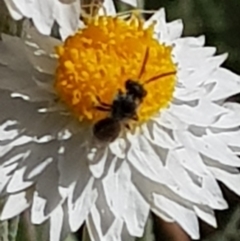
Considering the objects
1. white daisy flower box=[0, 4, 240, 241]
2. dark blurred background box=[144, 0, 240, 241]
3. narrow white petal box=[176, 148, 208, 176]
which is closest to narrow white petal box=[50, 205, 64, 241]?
white daisy flower box=[0, 4, 240, 241]

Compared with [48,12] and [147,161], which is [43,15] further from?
[147,161]

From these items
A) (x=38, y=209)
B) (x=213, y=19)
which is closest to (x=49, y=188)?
(x=38, y=209)

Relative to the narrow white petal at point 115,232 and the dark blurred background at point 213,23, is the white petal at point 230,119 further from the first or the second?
the dark blurred background at point 213,23

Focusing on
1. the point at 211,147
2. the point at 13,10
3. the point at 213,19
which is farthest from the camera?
the point at 213,19

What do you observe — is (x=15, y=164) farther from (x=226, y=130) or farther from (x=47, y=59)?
(x=226, y=130)

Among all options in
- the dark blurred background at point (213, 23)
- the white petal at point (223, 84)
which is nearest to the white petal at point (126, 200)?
the white petal at point (223, 84)

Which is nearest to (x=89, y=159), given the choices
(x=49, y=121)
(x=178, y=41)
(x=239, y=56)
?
(x=49, y=121)

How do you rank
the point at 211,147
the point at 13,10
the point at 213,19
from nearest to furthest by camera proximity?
1. the point at 13,10
2. the point at 211,147
3. the point at 213,19
